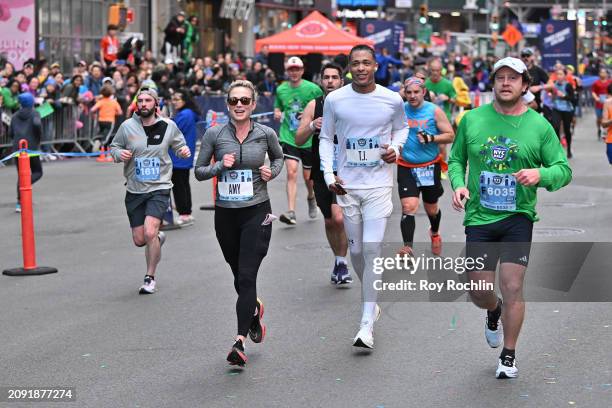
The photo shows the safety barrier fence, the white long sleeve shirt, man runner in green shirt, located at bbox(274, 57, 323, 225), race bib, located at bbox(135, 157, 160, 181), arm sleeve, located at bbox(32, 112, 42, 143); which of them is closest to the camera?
the white long sleeve shirt

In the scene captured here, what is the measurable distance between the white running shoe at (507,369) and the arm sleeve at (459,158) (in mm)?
1009

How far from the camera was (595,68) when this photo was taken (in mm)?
58906

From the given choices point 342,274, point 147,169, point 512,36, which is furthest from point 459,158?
point 512,36

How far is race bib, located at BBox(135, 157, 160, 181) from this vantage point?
11.5 meters

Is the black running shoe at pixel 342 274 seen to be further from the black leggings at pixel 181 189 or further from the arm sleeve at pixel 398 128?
the black leggings at pixel 181 189

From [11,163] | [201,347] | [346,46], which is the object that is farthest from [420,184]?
[346,46]

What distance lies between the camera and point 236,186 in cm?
860

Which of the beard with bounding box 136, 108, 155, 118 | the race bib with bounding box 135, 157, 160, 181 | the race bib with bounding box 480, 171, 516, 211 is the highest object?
the beard with bounding box 136, 108, 155, 118

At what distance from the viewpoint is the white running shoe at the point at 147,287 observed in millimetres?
11203

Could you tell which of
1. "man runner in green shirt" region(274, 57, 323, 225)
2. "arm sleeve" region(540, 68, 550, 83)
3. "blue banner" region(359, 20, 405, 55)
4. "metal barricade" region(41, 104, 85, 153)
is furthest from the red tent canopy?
"man runner in green shirt" region(274, 57, 323, 225)

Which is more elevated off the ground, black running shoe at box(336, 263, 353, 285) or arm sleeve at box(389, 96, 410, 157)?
arm sleeve at box(389, 96, 410, 157)

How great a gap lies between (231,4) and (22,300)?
138ft

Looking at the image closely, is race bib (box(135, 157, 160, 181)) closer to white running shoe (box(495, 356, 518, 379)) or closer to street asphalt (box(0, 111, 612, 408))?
street asphalt (box(0, 111, 612, 408))

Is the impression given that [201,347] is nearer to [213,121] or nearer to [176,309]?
[176,309]
